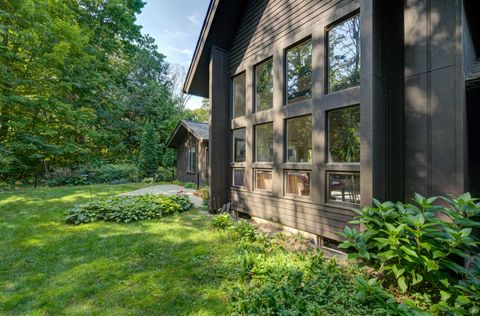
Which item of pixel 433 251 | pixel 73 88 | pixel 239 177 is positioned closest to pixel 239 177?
pixel 239 177

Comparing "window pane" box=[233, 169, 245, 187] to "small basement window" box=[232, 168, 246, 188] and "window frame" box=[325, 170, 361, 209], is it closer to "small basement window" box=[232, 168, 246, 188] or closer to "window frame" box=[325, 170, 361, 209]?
"small basement window" box=[232, 168, 246, 188]

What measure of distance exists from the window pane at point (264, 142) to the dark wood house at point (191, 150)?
615cm

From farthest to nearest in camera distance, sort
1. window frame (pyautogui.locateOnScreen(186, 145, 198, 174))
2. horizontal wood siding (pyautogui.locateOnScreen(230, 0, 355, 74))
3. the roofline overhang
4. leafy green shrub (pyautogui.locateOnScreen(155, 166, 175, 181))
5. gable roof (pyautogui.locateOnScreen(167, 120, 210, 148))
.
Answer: leafy green shrub (pyautogui.locateOnScreen(155, 166, 175, 181))
window frame (pyautogui.locateOnScreen(186, 145, 198, 174))
gable roof (pyautogui.locateOnScreen(167, 120, 210, 148))
the roofline overhang
horizontal wood siding (pyautogui.locateOnScreen(230, 0, 355, 74))

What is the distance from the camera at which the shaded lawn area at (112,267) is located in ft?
9.33

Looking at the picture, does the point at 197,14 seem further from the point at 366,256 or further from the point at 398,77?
Answer: the point at 366,256

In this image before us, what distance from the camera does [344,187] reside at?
4293 millimetres

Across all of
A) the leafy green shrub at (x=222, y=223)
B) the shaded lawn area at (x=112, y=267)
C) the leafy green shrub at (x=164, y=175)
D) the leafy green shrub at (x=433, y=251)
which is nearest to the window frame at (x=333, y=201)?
the leafy green shrub at (x=433, y=251)

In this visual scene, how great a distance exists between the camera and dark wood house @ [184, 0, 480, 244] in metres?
3.41

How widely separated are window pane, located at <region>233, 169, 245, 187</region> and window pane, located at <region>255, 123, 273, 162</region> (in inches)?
33.1

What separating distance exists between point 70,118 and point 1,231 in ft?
35.5

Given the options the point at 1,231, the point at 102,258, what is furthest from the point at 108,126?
the point at 102,258

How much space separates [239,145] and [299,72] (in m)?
2.83

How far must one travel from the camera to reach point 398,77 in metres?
3.88

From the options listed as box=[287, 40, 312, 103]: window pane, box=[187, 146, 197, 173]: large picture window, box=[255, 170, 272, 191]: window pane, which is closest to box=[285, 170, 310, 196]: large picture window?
box=[255, 170, 272, 191]: window pane
